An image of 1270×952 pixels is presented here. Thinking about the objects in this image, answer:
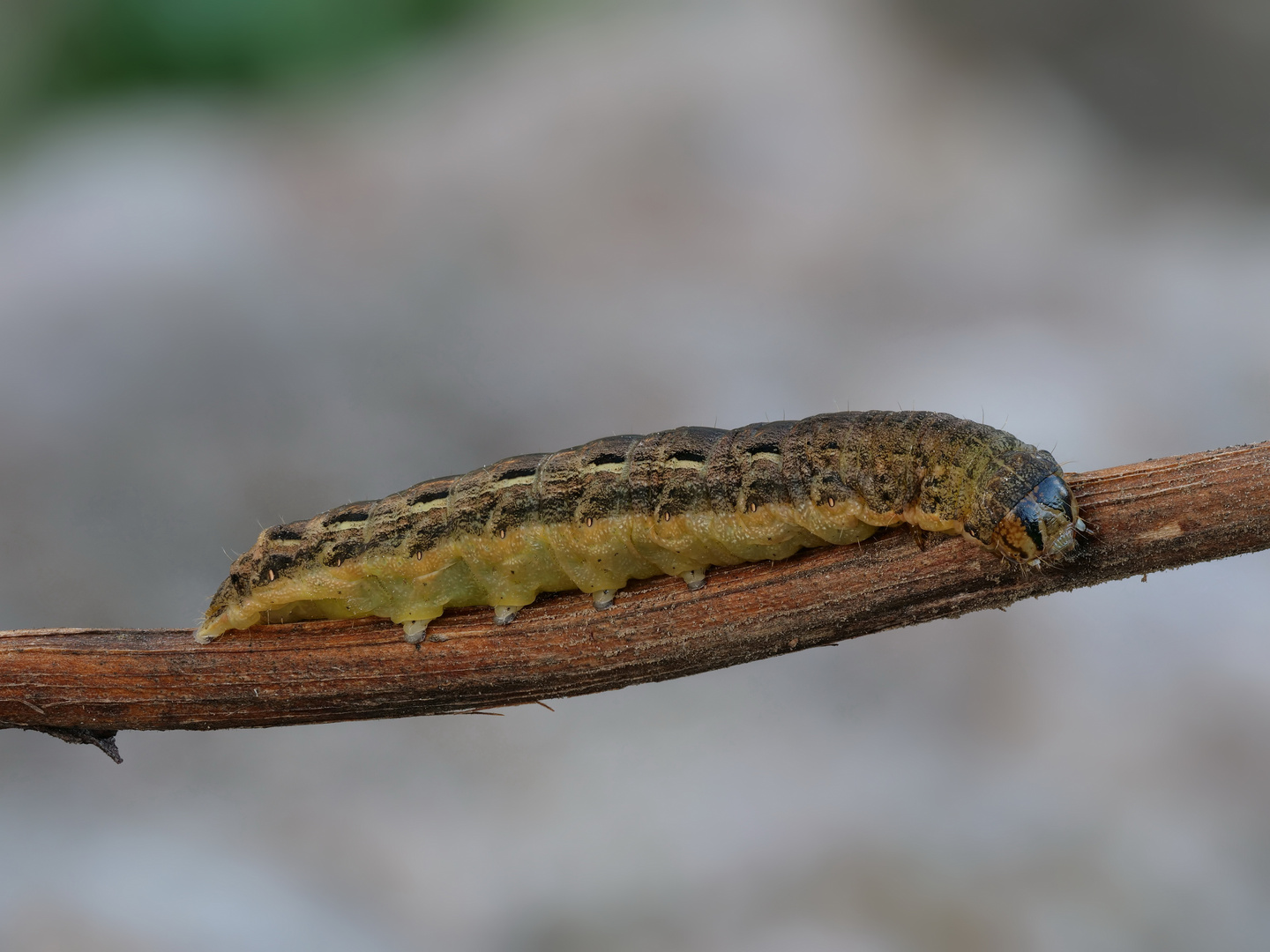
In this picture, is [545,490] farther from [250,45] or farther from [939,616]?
[250,45]

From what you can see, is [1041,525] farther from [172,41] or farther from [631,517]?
[172,41]

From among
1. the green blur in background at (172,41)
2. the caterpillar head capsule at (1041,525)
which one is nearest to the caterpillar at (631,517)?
the caterpillar head capsule at (1041,525)

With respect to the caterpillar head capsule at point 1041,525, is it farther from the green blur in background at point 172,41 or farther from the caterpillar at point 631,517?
the green blur in background at point 172,41

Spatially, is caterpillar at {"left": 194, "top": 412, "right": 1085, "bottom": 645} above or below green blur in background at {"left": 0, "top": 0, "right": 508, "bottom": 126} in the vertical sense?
below

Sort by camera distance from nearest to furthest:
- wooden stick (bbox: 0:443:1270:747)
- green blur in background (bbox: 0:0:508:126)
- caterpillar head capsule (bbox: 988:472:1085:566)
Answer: caterpillar head capsule (bbox: 988:472:1085:566) → wooden stick (bbox: 0:443:1270:747) → green blur in background (bbox: 0:0:508:126)

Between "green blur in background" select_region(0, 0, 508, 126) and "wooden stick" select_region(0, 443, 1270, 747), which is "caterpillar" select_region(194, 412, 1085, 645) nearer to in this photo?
"wooden stick" select_region(0, 443, 1270, 747)

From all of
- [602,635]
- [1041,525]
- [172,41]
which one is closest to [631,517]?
[602,635]

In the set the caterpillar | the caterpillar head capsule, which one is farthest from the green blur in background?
the caterpillar head capsule
